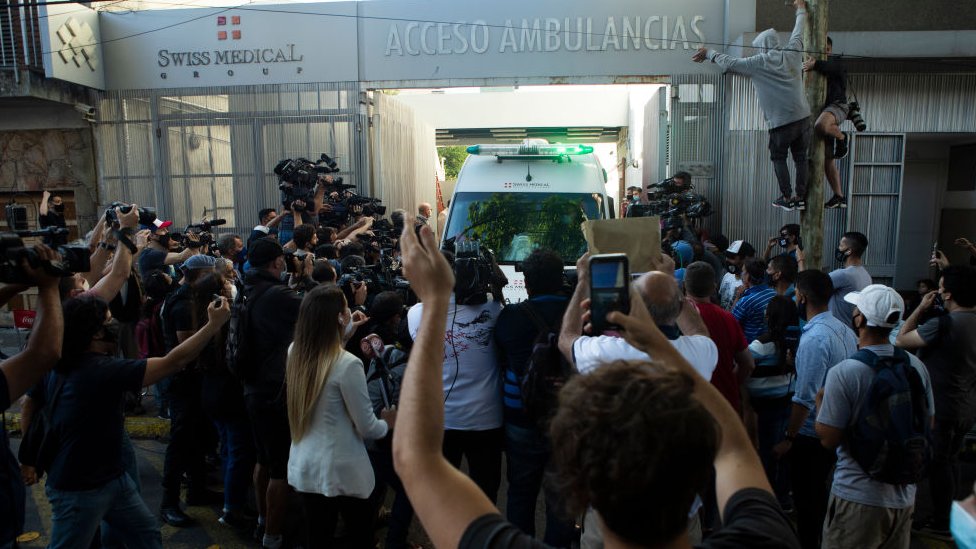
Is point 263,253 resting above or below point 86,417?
above

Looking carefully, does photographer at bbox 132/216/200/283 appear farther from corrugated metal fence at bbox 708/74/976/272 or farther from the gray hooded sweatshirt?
corrugated metal fence at bbox 708/74/976/272

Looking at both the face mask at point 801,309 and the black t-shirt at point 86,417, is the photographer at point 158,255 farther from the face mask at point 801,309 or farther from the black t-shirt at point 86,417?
the face mask at point 801,309

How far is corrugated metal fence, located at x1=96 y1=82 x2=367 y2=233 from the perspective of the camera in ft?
34.0

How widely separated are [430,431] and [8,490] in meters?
2.14

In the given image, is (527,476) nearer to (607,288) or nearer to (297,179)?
(607,288)

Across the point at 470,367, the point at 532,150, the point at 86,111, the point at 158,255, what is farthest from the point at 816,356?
the point at 86,111

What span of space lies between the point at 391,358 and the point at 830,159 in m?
6.02

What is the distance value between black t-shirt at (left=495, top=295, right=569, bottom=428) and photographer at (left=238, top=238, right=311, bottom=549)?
134cm

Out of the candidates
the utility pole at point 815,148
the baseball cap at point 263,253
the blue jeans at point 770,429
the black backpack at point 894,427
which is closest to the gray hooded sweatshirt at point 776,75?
the utility pole at point 815,148

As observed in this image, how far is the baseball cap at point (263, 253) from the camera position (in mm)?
4039

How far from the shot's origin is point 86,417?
2.85 metres

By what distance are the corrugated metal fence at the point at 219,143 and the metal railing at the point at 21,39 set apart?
4.08ft

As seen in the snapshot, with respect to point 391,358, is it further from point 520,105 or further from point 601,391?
point 520,105

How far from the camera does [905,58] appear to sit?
8.68 meters
